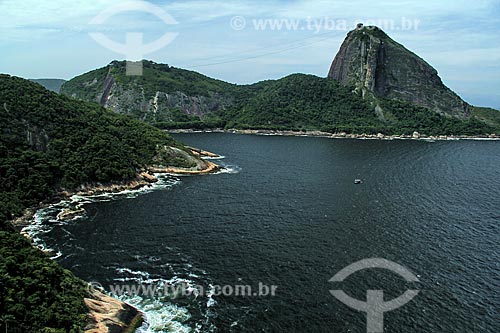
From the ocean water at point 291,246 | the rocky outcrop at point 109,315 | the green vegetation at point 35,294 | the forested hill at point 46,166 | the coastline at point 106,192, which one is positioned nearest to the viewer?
the green vegetation at point 35,294

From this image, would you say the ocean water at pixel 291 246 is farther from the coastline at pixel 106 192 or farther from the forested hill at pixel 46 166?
the forested hill at pixel 46 166

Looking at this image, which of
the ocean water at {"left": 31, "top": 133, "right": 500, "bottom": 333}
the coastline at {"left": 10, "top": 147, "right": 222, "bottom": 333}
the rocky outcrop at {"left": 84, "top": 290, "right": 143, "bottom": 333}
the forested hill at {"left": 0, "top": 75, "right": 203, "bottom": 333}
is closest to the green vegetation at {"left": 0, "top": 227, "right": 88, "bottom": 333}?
the forested hill at {"left": 0, "top": 75, "right": 203, "bottom": 333}

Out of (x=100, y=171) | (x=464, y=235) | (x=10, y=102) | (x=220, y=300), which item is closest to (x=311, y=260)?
→ (x=220, y=300)

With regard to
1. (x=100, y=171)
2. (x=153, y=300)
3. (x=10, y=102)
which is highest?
(x=10, y=102)

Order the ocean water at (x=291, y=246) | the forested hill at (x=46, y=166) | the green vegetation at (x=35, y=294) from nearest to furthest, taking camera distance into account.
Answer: the green vegetation at (x=35, y=294)
the forested hill at (x=46, y=166)
the ocean water at (x=291, y=246)

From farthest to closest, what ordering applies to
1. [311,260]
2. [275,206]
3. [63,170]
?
[63,170]
[275,206]
[311,260]

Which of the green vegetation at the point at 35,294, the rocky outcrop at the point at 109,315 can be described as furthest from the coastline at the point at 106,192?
the green vegetation at the point at 35,294

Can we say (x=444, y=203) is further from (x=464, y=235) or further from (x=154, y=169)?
(x=154, y=169)

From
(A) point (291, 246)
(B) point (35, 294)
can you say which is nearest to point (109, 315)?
(B) point (35, 294)
